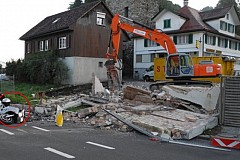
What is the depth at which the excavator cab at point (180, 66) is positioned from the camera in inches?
788

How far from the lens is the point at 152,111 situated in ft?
45.9

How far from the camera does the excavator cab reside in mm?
20016

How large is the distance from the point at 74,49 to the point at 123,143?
80.0ft

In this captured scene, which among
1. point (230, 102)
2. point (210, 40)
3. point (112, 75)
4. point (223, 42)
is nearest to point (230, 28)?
point (223, 42)

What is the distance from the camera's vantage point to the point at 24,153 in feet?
25.6

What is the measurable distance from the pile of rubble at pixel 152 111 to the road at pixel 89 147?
1028mm

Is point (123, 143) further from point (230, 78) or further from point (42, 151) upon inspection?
point (230, 78)

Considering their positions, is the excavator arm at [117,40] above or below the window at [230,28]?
below

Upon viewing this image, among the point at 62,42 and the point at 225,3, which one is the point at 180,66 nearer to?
the point at 62,42

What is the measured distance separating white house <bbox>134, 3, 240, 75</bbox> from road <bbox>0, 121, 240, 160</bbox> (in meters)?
29.2

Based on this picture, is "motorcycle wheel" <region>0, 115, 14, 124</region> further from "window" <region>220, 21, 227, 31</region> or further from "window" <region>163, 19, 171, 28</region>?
"window" <region>220, 21, 227, 31</region>

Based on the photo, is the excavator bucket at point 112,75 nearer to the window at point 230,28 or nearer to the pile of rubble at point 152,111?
the pile of rubble at point 152,111

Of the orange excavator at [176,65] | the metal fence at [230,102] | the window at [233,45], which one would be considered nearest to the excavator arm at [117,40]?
the orange excavator at [176,65]

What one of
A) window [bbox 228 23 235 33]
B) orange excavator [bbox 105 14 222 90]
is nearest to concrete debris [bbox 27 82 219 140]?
orange excavator [bbox 105 14 222 90]
